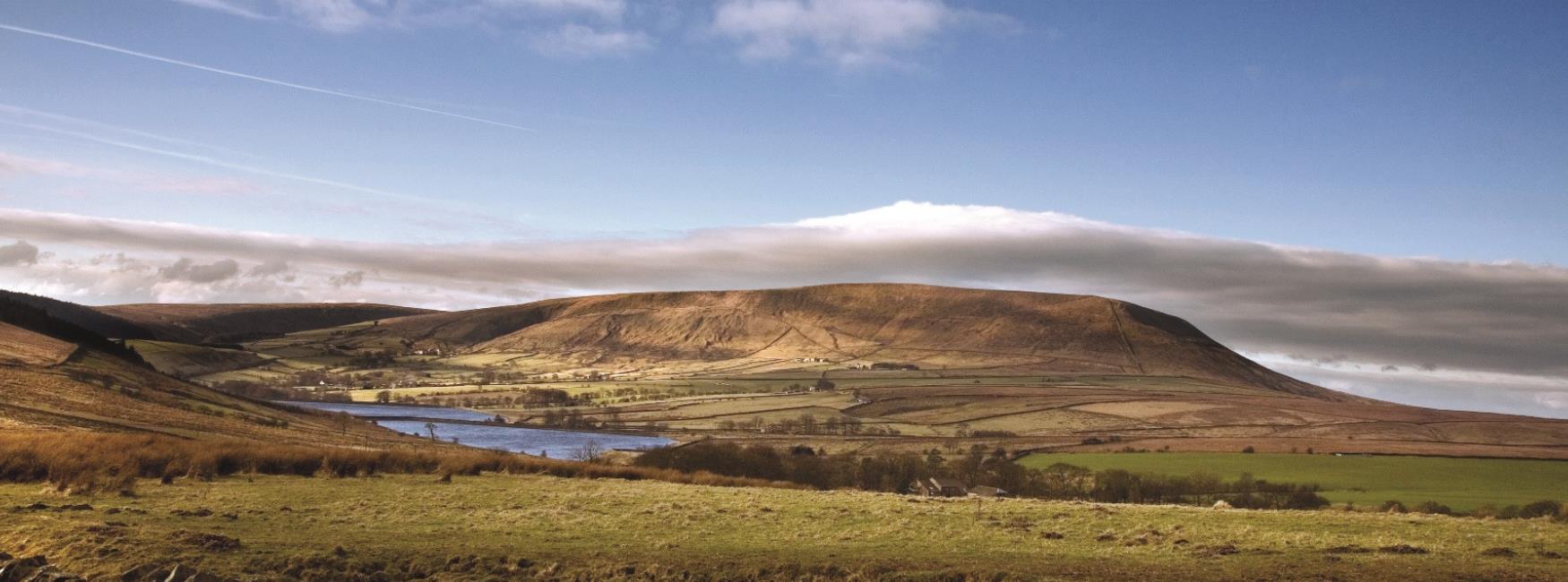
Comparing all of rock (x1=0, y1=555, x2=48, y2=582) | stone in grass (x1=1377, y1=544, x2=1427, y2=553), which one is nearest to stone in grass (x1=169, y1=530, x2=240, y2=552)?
rock (x1=0, y1=555, x2=48, y2=582)

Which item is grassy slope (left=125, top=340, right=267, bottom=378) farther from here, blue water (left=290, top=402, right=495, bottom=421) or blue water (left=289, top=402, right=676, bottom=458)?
blue water (left=289, top=402, right=676, bottom=458)

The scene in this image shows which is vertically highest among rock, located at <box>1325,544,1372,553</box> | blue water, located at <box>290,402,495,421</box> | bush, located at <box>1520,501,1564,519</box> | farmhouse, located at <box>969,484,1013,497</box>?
rock, located at <box>1325,544,1372,553</box>

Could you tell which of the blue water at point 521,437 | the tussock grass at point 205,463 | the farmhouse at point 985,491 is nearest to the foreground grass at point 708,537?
the tussock grass at point 205,463

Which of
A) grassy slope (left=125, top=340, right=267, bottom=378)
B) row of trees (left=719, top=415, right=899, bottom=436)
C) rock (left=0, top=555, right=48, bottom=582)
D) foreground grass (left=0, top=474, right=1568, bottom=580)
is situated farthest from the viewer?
grassy slope (left=125, top=340, right=267, bottom=378)

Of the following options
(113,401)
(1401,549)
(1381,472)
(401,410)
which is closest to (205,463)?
(113,401)

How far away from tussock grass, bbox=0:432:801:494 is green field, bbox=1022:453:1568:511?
1959 inches

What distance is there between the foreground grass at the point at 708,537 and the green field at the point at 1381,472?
43710 mm

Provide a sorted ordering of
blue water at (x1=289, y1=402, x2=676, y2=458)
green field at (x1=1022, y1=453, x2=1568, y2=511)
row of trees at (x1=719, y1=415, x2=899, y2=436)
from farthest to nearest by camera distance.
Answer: row of trees at (x1=719, y1=415, x2=899, y2=436) → blue water at (x1=289, y1=402, x2=676, y2=458) → green field at (x1=1022, y1=453, x2=1568, y2=511)

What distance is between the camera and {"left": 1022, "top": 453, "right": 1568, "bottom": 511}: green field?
7275cm

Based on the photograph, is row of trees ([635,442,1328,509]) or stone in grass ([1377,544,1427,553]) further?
row of trees ([635,442,1328,509])

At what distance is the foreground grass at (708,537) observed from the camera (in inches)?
866

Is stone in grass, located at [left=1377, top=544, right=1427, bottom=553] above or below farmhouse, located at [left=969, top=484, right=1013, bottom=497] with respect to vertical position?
above

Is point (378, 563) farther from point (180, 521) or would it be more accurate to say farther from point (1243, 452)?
point (1243, 452)

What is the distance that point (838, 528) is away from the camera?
2869 centimetres
